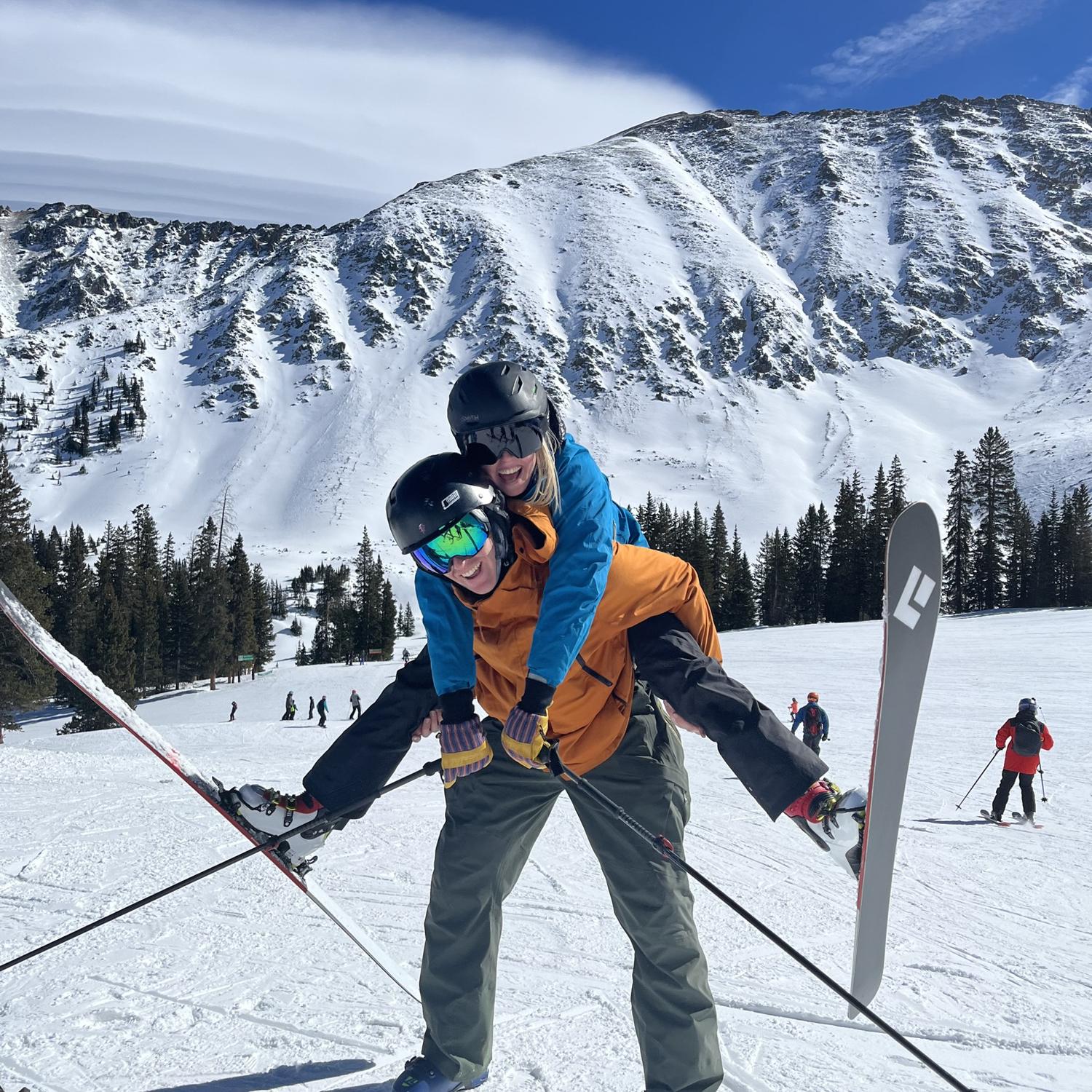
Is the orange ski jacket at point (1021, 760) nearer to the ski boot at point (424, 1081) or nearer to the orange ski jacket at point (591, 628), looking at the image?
the orange ski jacket at point (591, 628)

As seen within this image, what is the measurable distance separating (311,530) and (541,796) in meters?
127

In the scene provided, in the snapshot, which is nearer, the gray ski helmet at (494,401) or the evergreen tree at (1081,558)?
the gray ski helmet at (494,401)

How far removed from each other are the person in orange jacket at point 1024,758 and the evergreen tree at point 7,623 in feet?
86.7

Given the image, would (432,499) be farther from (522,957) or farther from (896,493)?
(896,493)

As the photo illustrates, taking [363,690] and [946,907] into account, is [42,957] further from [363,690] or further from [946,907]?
[363,690]

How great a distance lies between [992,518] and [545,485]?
61216 millimetres

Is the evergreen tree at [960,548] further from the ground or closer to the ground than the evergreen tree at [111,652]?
further from the ground

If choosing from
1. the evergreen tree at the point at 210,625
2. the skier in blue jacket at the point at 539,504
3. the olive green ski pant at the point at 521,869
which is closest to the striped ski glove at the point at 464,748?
→ the skier in blue jacket at the point at 539,504

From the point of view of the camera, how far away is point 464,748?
8.99ft

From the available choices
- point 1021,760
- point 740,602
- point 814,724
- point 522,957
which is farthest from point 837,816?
point 740,602

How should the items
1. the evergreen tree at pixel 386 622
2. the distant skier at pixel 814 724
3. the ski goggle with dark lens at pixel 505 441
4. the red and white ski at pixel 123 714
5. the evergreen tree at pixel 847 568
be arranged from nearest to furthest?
1. the ski goggle with dark lens at pixel 505 441
2. the red and white ski at pixel 123 714
3. the distant skier at pixel 814 724
4. the evergreen tree at pixel 847 568
5. the evergreen tree at pixel 386 622

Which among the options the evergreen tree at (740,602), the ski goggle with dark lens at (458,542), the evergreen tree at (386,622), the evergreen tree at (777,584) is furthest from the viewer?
the evergreen tree at (777,584)

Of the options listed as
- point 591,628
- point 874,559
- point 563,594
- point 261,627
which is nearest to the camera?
point 563,594

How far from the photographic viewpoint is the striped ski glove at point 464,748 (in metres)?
2.74
